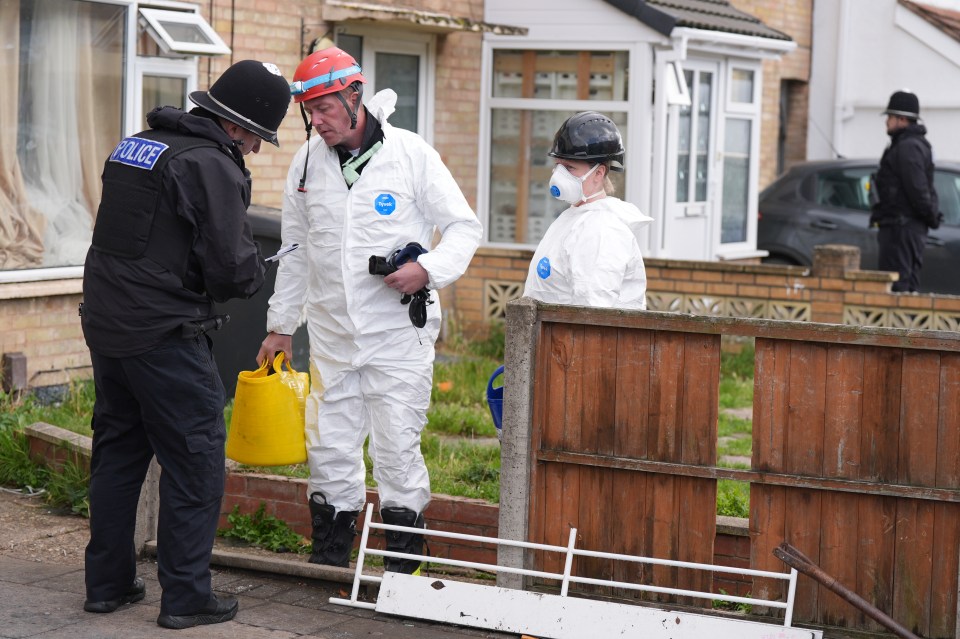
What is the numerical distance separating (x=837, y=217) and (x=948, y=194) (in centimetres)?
106

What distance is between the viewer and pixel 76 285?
337 inches

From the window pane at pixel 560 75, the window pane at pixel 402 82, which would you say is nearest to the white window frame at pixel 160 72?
the window pane at pixel 402 82

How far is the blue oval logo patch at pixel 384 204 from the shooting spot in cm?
548

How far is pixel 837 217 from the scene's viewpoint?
548 inches

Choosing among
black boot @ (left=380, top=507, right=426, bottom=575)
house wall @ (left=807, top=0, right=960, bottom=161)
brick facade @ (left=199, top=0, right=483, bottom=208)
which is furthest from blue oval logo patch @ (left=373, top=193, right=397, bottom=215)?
house wall @ (left=807, top=0, right=960, bottom=161)

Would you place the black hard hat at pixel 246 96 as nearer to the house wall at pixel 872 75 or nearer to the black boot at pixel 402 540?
the black boot at pixel 402 540

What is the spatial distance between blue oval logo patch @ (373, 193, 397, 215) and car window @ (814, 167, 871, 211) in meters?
9.32

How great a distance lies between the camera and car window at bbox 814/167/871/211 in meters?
13.9

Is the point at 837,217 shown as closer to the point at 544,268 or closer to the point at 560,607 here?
the point at 544,268

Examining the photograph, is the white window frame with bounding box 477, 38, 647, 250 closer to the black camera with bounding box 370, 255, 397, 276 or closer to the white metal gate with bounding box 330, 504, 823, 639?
the black camera with bounding box 370, 255, 397, 276

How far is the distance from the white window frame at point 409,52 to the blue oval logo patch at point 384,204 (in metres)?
5.57

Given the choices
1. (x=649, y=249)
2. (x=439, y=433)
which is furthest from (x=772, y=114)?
(x=439, y=433)

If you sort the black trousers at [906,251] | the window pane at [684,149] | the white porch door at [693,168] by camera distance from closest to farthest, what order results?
1. the black trousers at [906,251]
2. the white porch door at [693,168]
3. the window pane at [684,149]

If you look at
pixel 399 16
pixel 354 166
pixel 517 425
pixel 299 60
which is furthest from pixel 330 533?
pixel 399 16
